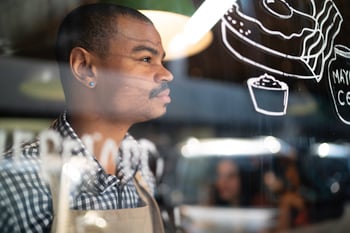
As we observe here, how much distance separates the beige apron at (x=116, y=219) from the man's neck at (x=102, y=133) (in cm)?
10

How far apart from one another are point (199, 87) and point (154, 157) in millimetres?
336

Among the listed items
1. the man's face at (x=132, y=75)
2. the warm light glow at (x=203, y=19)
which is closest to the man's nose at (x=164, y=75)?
the man's face at (x=132, y=75)

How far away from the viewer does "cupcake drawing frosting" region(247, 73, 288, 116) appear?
1491 mm

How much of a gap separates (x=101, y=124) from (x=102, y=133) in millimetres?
23

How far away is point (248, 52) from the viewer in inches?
57.9

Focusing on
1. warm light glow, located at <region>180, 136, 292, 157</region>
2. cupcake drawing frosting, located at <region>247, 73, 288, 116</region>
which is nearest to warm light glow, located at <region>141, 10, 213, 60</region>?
cupcake drawing frosting, located at <region>247, 73, 288, 116</region>

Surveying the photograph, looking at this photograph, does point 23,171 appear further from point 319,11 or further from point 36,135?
point 319,11

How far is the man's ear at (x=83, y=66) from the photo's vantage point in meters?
1.19

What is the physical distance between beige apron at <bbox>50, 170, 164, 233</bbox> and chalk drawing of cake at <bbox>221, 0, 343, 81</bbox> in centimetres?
52

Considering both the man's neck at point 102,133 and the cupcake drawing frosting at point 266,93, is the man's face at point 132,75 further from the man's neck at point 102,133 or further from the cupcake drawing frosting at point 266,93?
the cupcake drawing frosting at point 266,93

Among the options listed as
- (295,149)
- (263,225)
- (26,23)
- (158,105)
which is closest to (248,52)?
(158,105)

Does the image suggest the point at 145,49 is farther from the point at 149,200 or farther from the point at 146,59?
the point at 149,200

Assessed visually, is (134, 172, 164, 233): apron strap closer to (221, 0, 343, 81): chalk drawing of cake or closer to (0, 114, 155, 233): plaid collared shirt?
(0, 114, 155, 233): plaid collared shirt

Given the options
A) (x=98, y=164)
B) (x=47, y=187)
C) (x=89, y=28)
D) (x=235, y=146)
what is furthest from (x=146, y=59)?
(x=235, y=146)
